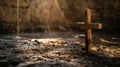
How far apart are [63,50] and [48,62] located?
4.61ft

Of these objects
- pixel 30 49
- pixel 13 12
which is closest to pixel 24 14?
pixel 13 12

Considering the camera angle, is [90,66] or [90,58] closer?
[90,66]

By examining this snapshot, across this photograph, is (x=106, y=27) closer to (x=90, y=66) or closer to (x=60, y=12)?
(x=60, y=12)

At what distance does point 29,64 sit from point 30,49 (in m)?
1.70

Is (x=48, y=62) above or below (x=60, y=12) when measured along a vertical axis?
below

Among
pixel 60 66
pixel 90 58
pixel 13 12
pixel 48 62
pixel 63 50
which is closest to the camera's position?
pixel 60 66

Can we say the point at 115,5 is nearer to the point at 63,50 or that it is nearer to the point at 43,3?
the point at 43,3

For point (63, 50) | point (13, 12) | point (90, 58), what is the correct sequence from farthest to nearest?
1. point (13, 12)
2. point (63, 50)
3. point (90, 58)

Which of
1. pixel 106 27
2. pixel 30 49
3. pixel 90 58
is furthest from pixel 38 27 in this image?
pixel 90 58

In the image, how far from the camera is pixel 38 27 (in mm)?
11203

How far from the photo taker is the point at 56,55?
6266 mm

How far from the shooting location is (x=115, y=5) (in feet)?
37.2

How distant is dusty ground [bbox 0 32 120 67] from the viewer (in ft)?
17.8

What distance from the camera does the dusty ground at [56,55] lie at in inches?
214
